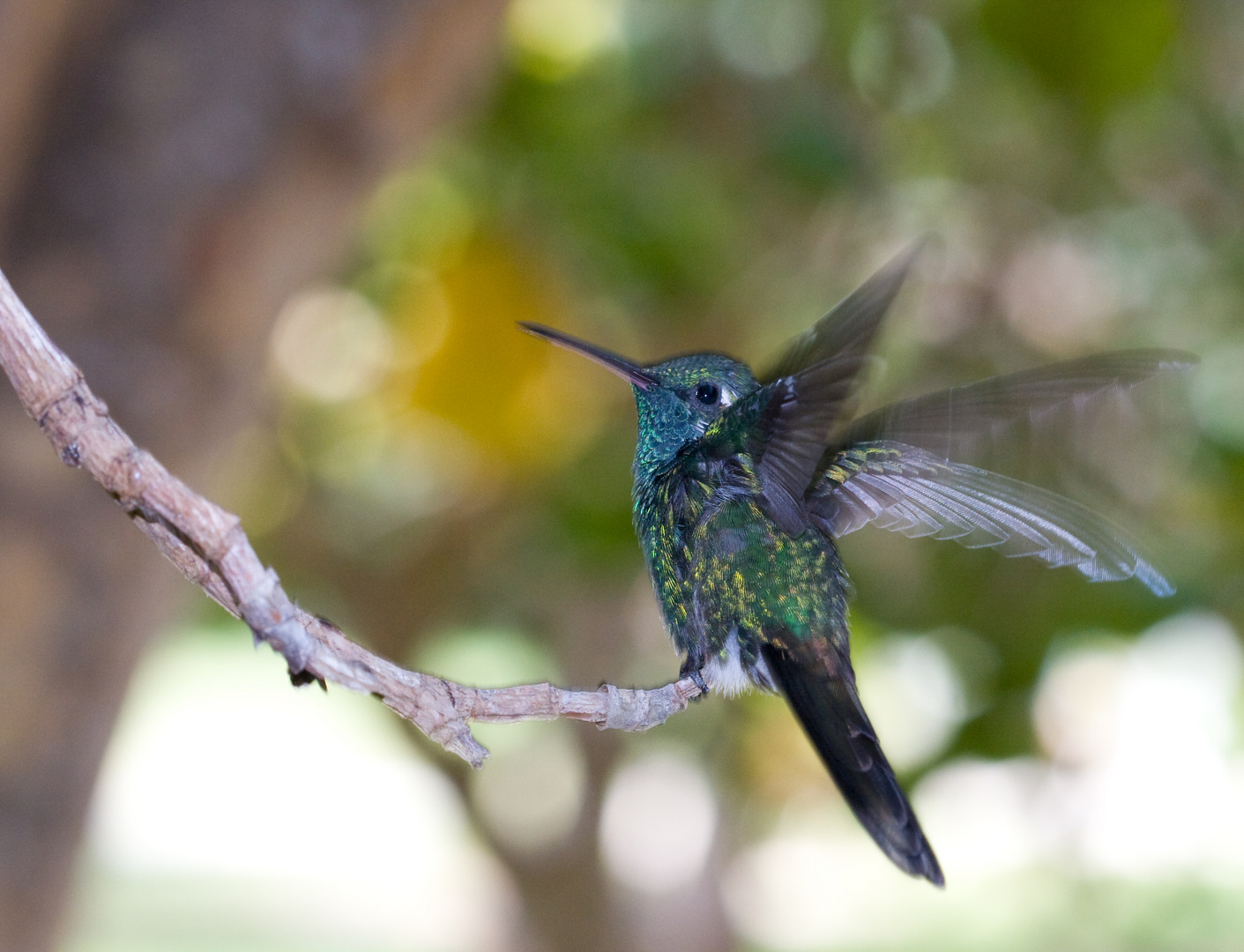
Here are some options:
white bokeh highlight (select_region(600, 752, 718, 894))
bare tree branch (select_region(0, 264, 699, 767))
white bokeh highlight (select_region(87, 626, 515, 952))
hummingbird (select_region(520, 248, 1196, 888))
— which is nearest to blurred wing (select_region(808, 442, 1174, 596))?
hummingbird (select_region(520, 248, 1196, 888))

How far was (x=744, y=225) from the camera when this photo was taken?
337 centimetres

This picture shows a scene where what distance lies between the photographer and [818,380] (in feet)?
3.24

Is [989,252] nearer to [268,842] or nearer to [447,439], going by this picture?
[447,439]

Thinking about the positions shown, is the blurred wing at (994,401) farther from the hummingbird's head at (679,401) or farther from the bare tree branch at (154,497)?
the bare tree branch at (154,497)

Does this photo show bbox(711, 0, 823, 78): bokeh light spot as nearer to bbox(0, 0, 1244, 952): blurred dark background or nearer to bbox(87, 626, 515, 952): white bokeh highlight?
bbox(0, 0, 1244, 952): blurred dark background

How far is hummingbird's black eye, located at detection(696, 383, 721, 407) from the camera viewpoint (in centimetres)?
145

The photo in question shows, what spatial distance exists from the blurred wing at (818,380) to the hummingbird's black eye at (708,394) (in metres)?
0.30

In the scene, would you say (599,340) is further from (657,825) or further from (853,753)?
(853,753)

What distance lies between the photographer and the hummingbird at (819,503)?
1.04 metres

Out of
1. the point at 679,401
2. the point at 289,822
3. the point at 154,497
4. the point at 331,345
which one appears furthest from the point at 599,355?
the point at 289,822

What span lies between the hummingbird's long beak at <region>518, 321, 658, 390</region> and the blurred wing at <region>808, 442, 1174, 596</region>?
23 cm

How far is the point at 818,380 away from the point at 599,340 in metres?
2.59

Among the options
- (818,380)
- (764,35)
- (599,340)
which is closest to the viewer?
(818,380)

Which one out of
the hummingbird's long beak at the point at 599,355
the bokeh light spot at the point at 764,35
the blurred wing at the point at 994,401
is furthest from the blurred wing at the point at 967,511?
the bokeh light spot at the point at 764,35
